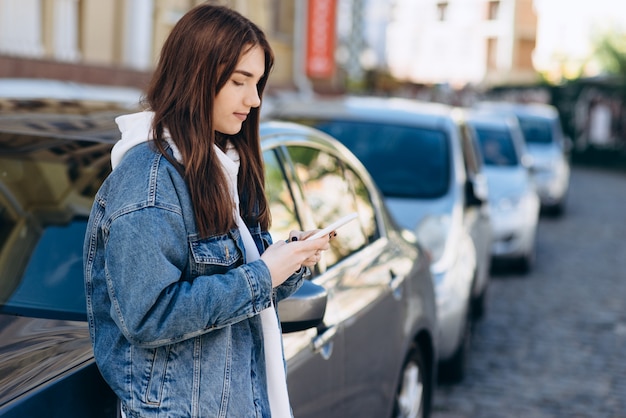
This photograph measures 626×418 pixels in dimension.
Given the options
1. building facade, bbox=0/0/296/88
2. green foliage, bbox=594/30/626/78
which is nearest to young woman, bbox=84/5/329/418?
building facade, bbox=0/0/296/88

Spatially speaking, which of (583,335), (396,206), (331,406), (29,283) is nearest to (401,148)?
(396,206)

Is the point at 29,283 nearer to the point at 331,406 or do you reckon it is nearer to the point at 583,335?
the point at 331,406

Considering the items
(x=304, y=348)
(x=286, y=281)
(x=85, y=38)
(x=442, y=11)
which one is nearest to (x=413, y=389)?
(x=304, y=348)

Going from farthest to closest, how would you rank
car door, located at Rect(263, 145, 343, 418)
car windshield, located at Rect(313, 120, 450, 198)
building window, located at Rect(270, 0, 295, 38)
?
building window, located at Rect(270, 0, 295, 38) → car windshield, located at Rect(313, 120, 450, 198) → car door, located at Rect(263, 145, 343, 418)

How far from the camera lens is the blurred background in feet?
38.8

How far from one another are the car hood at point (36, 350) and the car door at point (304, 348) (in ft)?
2.17

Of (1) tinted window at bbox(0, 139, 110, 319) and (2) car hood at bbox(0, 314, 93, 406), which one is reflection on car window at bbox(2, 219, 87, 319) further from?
(2) car hood at bbox(0, 314, 93, 406)

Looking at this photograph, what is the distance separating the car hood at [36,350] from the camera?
2109 mm

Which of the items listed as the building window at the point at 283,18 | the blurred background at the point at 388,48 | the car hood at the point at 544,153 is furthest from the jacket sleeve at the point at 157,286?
the building window at the point at 283,18

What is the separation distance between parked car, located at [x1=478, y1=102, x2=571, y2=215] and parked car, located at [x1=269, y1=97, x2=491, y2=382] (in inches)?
299

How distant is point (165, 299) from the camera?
1.99 metres

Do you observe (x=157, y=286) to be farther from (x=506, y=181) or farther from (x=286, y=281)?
(x=506, y=181)

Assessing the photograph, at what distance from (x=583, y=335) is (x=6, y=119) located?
581 cm

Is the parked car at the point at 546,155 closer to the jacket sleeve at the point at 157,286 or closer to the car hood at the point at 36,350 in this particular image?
the car hood at the point at 36,350
